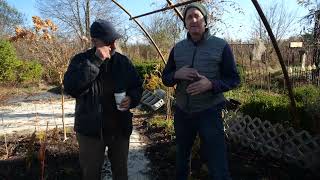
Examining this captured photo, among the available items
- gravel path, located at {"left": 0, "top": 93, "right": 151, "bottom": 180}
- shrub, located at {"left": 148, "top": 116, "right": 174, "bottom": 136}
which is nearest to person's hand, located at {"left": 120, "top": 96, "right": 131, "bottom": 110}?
gravel path, located at {"left": 0, "top": 93, "right": 151, "bottom": 180}

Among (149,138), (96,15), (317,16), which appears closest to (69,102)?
(149,138)

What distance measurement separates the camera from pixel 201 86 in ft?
9.05

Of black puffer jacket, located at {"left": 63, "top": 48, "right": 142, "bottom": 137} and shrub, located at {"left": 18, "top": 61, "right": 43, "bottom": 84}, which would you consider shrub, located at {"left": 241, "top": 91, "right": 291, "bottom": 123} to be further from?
shrub, located at {"left": 18, "top": 61, "right": 43, "bottom": 84}

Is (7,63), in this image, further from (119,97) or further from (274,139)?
(119,97)

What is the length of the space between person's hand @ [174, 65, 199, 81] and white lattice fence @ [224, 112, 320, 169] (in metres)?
2.30

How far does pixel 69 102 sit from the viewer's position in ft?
39.2

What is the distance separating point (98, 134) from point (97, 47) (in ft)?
2.09

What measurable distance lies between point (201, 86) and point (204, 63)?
0.25 metres

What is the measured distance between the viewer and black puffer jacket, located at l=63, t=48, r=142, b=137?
263cm

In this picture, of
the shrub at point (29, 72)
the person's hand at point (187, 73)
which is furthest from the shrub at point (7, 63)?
the person's hand at point (187, 73)

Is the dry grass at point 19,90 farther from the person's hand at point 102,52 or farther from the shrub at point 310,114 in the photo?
the person's hand at point 102,52

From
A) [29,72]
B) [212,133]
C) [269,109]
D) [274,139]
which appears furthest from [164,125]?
[29,72]

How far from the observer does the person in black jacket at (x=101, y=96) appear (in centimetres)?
265

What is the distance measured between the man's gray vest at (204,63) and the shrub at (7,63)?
1470 centimetres
